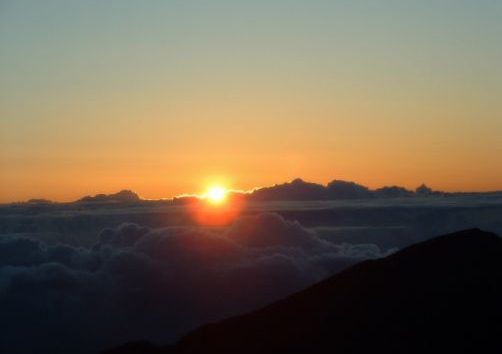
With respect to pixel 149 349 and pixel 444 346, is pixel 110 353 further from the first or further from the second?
pixel 444 346

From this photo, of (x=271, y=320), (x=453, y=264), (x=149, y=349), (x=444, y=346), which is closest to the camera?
(x=444, y=346)

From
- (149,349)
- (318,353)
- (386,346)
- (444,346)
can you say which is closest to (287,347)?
(318,353)

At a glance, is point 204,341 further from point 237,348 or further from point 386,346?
point 386,346

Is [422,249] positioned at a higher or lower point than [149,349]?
higher

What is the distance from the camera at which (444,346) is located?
339 ft

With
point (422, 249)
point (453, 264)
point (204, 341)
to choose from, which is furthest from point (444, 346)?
point (204, 341)

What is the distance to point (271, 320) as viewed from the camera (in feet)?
431

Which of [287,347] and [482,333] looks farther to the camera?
[287,347]

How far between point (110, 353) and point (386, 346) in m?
74.8

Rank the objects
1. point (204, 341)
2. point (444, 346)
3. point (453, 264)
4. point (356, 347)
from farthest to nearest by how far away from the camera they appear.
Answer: point (204, 341) → point (453, 264) → point (356, 347) → point (444, 346)

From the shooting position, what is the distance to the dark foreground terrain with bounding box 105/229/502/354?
10608cm

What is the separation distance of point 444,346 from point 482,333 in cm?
464

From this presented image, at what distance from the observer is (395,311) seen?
4530 inches

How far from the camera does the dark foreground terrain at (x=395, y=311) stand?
106 meters
